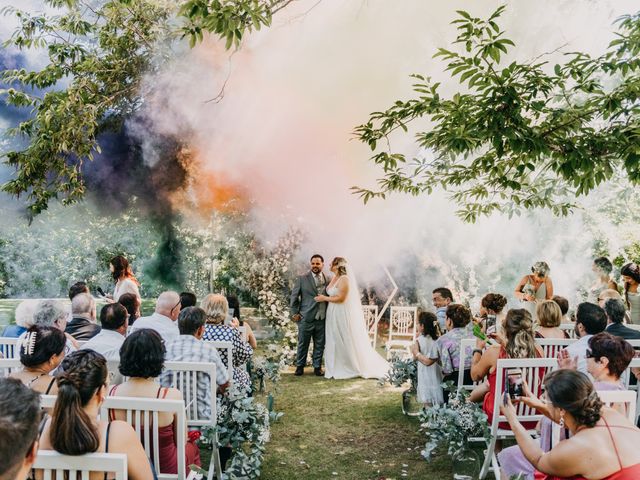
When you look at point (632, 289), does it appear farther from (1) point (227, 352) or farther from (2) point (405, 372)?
(1) point (227, 352)

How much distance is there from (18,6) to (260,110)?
4600 millimetres

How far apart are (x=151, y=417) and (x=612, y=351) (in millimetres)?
2694

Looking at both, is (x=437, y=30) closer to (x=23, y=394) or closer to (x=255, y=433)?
(x=255, y=433)

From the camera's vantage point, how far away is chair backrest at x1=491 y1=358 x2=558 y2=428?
3.87 meters

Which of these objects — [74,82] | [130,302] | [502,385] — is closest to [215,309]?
[130,302]

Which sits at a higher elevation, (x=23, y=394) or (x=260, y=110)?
(x=260, y=110)

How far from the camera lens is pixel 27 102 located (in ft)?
28.0

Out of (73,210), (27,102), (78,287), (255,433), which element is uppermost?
(27,102)

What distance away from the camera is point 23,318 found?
4.75 m

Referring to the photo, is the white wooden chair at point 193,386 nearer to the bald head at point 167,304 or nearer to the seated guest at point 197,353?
the seated guest at point 197,353

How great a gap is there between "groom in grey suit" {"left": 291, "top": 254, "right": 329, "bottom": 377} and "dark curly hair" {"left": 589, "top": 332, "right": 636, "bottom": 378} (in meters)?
5.69

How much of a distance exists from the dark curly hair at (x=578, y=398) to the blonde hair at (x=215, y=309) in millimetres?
3334

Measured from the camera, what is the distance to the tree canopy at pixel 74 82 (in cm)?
848

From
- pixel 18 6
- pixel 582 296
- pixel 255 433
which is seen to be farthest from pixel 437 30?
pixel 255 433
